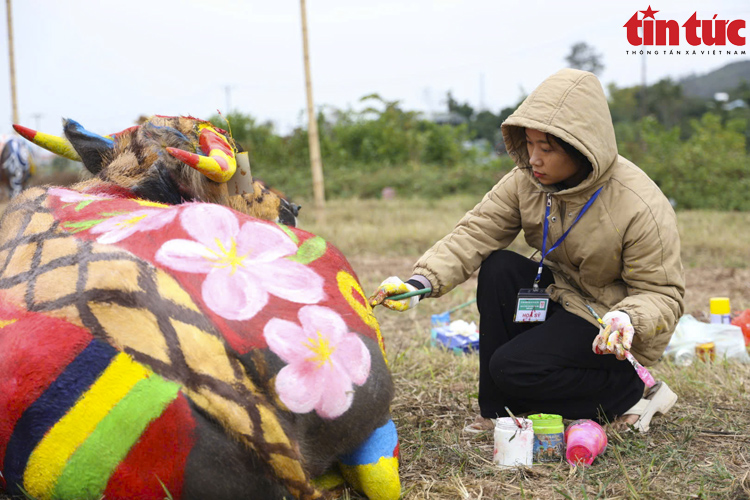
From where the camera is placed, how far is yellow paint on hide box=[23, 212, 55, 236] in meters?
2.13

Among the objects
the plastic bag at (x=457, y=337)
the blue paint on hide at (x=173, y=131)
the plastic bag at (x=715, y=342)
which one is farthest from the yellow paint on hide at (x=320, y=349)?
the plastic bag at (x=715, y=342)

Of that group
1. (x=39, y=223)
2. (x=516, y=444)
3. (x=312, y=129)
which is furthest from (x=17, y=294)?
(x=312, y=129)

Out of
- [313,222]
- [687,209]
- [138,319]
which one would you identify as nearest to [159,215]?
[138,319]

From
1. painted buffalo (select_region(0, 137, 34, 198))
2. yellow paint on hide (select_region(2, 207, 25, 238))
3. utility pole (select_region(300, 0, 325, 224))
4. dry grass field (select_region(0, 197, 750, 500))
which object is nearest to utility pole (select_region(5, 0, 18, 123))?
painted buffalo (select_region(0, 137, 34, 198))

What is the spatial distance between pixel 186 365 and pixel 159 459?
21 cm

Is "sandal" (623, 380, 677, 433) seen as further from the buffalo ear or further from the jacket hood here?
the buffalo ear

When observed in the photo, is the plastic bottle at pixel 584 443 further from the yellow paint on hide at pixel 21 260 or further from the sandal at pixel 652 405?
the yellow paint on hide at pixel 21 260

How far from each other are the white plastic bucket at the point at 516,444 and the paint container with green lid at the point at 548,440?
0.28 feet

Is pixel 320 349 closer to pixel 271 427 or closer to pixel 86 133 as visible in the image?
pixel 271 427

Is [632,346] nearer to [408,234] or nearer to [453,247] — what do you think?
[453,247]

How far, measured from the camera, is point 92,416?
169 cm

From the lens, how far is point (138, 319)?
5.68 feet

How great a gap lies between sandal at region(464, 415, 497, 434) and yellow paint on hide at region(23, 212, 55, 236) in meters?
1.53

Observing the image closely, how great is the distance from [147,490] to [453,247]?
1.44 meters
